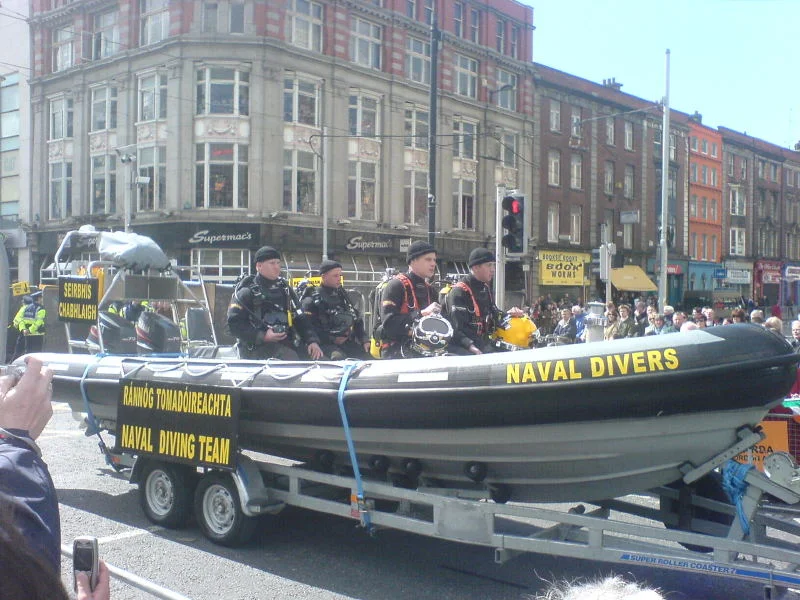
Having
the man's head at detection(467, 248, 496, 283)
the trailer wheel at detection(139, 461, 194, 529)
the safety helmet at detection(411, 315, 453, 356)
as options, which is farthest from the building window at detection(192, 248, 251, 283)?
the safety helmet at detection(411, 315, 453, 356)

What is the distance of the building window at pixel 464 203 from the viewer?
1368 inches

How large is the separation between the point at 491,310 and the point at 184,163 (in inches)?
919

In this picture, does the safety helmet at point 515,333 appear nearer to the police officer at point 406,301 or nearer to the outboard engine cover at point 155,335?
the police officer at point 406,301

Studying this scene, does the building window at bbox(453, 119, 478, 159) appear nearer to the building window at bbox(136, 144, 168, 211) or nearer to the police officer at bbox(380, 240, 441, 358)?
the building window at bbox(136, 144, 168, 211)

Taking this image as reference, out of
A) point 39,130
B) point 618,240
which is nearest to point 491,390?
point 39,130

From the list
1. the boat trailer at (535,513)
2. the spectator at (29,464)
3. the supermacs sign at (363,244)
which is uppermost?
the supermacs sign at (363,244)

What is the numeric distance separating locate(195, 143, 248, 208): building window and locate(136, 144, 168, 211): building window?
135 centimetres

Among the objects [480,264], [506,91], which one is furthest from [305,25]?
[480,264]

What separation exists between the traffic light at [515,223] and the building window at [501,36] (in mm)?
29709

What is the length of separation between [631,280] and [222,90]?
24694mm

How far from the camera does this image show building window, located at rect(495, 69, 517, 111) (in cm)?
3675

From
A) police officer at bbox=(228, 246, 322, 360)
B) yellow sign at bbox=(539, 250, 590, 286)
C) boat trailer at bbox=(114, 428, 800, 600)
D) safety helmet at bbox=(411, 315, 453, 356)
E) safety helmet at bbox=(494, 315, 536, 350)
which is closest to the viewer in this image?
boat trailer at bbox=(114, 428, 800, 600)

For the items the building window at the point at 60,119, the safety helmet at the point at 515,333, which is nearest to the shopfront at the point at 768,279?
the building window at the point at 60,119

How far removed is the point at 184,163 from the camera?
2781 cm
